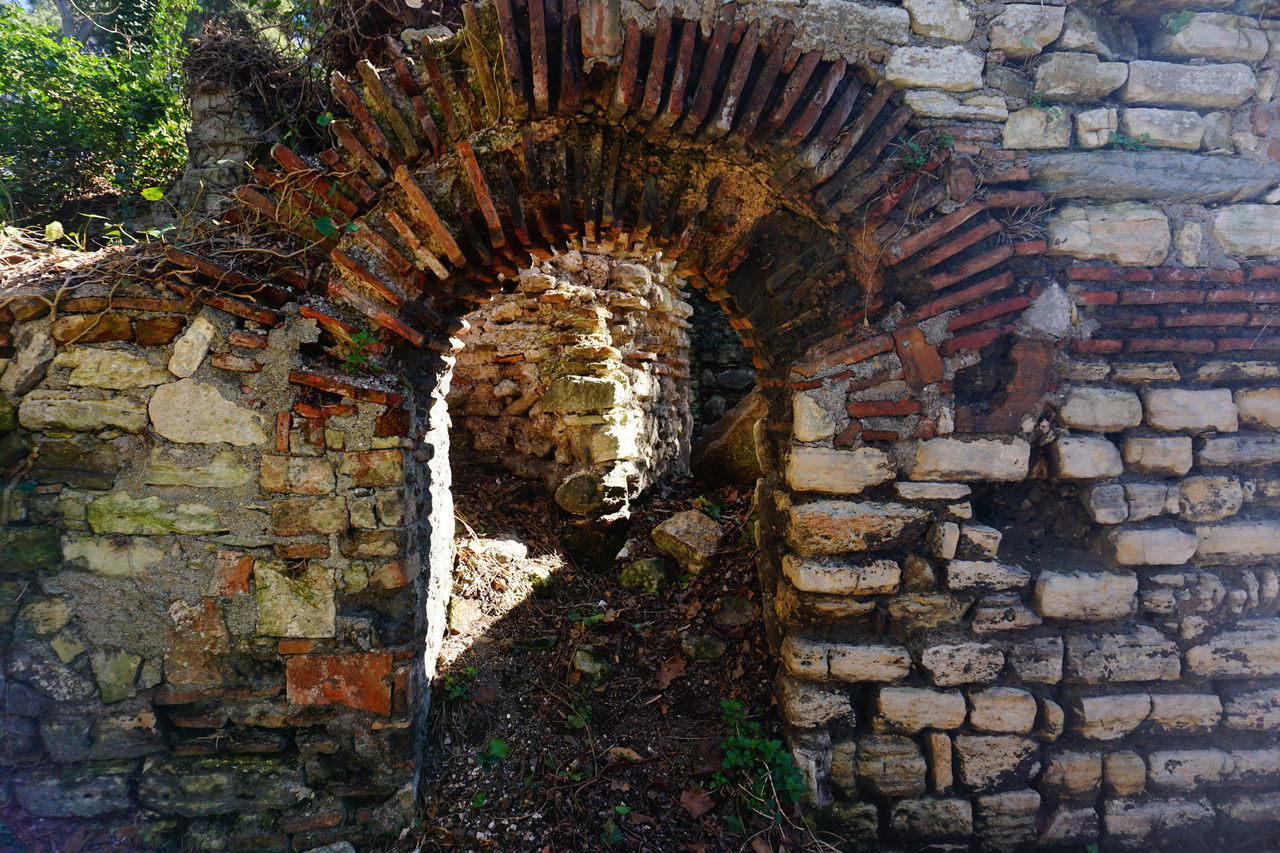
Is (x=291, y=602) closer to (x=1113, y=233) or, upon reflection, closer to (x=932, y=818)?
(x=932, y=818)

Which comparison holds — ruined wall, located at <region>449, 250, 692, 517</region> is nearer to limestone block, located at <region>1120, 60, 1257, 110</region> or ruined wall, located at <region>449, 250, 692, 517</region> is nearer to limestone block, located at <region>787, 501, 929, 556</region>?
limestone block, located at <region>787, 501, 929, 556</region>

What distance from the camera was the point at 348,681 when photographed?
2.27m

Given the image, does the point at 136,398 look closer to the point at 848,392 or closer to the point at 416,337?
the point at 416,337

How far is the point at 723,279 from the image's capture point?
265 centimetres

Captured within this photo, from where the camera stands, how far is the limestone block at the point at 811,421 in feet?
7.93

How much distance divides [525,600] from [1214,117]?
3.70 meters

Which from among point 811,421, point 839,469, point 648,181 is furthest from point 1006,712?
point 648,181

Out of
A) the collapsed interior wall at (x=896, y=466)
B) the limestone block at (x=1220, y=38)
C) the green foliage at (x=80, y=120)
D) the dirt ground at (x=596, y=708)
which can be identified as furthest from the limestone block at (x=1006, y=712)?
the green foliage at (x=80, y=120)

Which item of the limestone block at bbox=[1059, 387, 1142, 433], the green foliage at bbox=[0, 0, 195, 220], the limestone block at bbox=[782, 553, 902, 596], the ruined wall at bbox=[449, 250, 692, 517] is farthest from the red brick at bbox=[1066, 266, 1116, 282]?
the green foliage at bbox=[0, 0, 195, 220]

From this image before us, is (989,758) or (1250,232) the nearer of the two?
(989,758)

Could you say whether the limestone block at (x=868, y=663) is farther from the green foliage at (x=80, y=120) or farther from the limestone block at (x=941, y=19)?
the green foliage at (x=80, y=120)

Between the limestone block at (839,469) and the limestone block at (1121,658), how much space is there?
39.0 inches

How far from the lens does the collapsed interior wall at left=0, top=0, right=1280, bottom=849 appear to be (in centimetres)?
221

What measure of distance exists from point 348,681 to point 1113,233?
340cm
